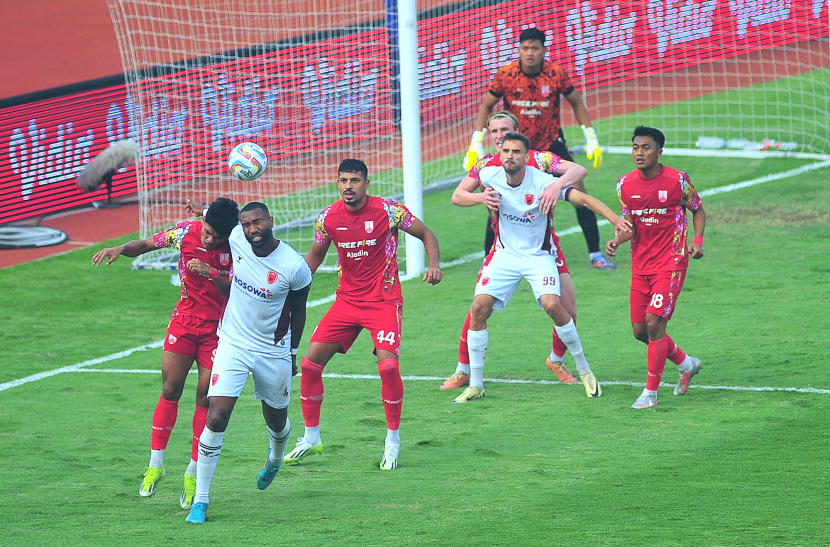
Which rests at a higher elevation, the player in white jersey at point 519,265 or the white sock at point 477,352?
the player in white jersey at point 519,265

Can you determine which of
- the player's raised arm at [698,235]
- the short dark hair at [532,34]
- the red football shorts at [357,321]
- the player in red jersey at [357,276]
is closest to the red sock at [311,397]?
the player in red jersey at [357,276]

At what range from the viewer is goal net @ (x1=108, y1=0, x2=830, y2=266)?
13.3 meters

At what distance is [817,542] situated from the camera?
17.6 feet

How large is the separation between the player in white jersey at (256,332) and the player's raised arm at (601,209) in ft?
7.59

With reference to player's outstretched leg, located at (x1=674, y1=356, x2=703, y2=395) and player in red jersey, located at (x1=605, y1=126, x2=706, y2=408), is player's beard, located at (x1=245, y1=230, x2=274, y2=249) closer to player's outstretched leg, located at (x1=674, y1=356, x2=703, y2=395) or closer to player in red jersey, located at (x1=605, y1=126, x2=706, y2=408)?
player in red jersey, located at (x1=605, y1=126, x2=706, y2=408)

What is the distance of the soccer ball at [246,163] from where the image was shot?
22.6 ft

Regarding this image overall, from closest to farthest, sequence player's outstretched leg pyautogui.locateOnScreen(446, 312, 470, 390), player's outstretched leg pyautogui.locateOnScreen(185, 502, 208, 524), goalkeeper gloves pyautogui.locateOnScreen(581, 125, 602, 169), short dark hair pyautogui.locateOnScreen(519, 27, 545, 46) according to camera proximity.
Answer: player's outstretched leg pyautogui.locateOnScreen(185, 502, 208, 524)
player's outstretched leg pyautogui.locateOnScreen(446, 312, 470, 390)
short dark hair pyautogui.locateOnScreen(519, 27, 545, 46)
goalkeeper gloves pyautogui.locateOnScreen(581, 125, 602, 169)

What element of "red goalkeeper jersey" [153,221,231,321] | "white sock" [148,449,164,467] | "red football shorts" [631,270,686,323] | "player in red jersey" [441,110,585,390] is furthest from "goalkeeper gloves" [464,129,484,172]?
"white sock" [148,449,164,467]

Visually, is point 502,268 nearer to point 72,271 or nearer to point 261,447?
point 261,447

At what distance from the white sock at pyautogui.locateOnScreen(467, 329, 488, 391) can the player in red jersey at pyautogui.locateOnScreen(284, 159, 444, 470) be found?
1.11 m

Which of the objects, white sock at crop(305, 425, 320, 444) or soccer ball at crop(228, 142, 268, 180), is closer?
soccer ball at crop(228, 142, 268, 180)

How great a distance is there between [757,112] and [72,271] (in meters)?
10.9

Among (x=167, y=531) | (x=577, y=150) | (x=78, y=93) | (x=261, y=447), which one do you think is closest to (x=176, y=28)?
(x=78, y=93)

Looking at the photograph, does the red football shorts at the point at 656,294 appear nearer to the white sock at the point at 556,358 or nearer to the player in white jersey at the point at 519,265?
the player in white jersey at the point at 519,265
